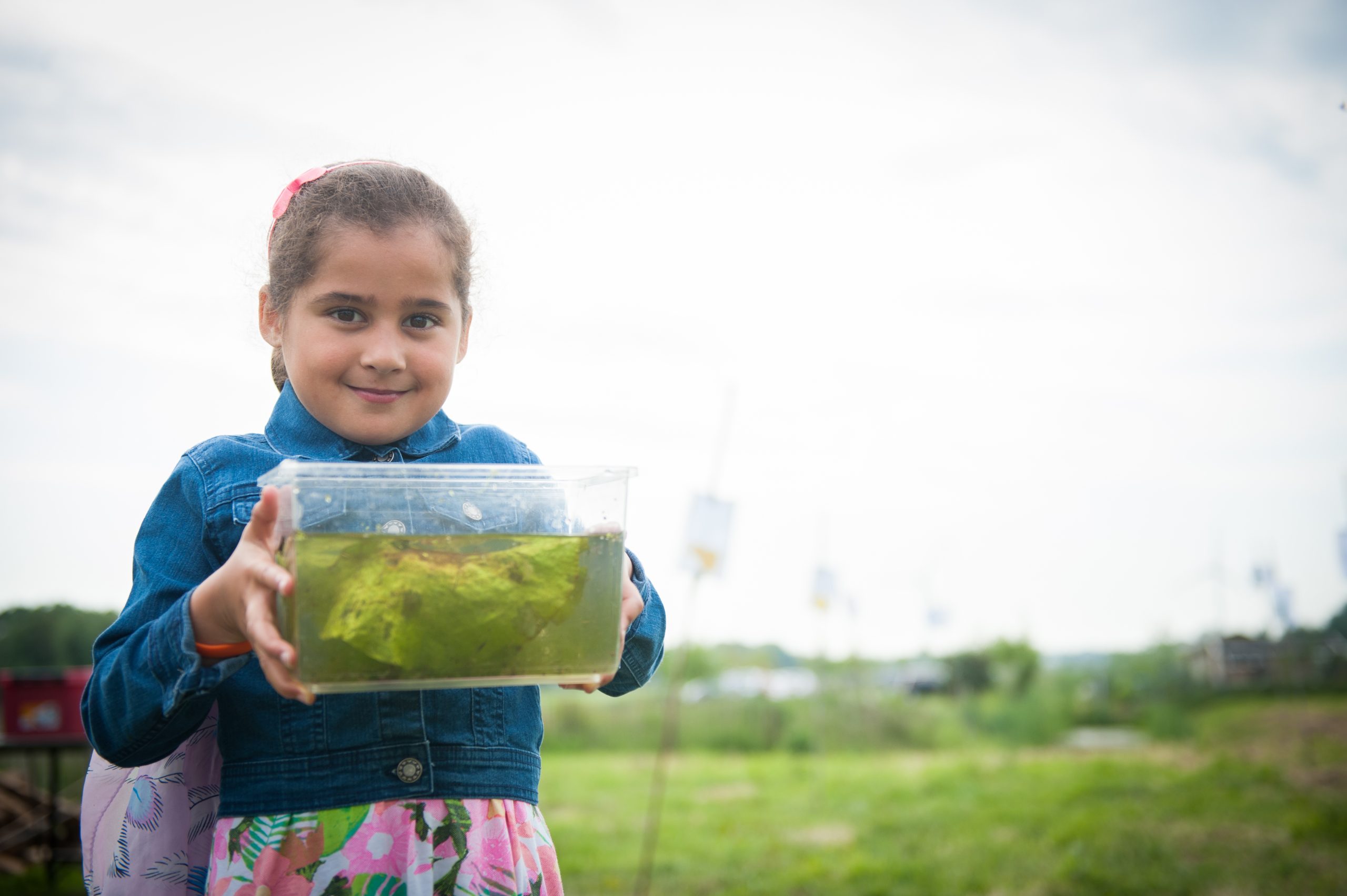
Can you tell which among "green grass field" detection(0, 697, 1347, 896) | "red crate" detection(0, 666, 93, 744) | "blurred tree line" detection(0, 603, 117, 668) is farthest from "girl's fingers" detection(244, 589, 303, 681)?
"green grass field" detection(0, 697, 1347, 896)

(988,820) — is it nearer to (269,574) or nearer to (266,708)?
(266,708)

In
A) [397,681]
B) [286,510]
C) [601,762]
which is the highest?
[286,510]

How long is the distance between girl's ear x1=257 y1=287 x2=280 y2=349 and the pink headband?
0.07m

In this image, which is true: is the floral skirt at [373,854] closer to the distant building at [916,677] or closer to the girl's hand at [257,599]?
the girl's hand at [257,599]

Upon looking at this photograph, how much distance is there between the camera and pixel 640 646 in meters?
1.25

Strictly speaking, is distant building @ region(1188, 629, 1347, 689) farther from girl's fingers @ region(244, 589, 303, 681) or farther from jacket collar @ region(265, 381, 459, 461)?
girl's fingers @ region(244, 589, 303, 681)

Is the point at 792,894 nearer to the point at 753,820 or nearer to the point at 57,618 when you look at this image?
the point at 753,820

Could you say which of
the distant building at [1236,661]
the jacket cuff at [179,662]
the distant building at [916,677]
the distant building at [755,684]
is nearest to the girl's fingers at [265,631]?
the jacket cuff at [179,662]

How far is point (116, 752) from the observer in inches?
41.4

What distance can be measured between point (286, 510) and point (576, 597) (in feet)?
0.95

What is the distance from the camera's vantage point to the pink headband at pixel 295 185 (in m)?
1.28

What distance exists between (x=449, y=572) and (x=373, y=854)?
1.40 ft

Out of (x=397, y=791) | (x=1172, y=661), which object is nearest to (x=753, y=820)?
(x=397, y=791)

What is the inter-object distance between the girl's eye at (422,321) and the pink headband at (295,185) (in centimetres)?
22
